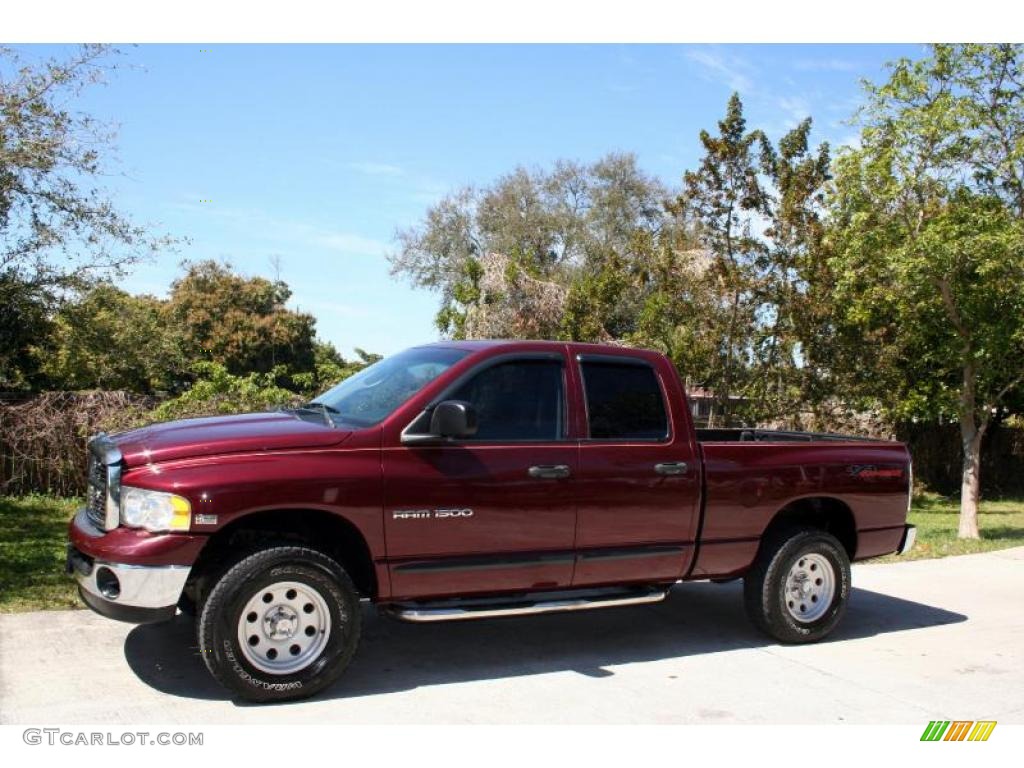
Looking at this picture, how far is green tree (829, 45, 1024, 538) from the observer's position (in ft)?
42.8

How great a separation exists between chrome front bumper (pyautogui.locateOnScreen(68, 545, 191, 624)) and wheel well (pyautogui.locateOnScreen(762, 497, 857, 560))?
3986mm

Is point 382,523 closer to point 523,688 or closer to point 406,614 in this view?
point 406,614

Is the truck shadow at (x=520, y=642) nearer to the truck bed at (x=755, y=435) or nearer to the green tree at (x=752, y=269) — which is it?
the truck bed at (x=755, y=435)

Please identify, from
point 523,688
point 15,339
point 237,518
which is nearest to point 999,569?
point 523,688

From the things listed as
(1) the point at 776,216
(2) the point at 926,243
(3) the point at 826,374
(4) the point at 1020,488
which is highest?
(1) the point at 776,216

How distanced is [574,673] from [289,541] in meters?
1.93

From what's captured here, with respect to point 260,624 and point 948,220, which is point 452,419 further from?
point 948,220

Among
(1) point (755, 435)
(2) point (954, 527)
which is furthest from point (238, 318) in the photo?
(1) point (755, 435)

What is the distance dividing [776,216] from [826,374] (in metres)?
3.06

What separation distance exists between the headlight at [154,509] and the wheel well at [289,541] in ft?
0.75

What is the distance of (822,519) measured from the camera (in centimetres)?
733

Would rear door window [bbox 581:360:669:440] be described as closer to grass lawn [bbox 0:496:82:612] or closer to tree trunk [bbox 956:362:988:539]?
grass lawn [bbox 0:496:82:612]

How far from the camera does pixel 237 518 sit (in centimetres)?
512

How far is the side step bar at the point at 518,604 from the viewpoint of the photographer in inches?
216
